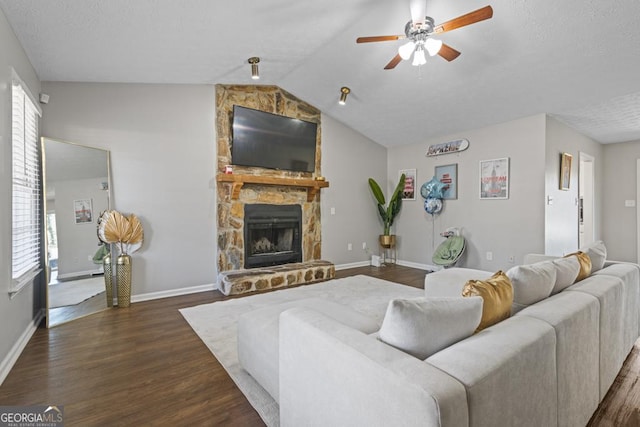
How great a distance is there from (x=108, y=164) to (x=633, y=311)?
203 inches

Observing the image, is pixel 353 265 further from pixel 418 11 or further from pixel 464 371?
pixel 464 371

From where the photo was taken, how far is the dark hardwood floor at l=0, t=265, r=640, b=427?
1.73 metres

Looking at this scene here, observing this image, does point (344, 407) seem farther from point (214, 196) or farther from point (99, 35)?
point (214, 196)

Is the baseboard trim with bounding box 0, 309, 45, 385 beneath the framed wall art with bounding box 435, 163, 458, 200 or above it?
beneath

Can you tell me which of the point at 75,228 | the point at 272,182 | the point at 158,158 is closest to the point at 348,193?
the point at 272,182

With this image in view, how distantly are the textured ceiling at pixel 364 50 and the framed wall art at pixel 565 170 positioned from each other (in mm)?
503

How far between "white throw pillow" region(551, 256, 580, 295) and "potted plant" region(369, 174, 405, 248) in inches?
156

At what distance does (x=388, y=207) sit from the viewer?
6.09 meters

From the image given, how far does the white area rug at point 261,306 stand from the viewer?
6.31 feet

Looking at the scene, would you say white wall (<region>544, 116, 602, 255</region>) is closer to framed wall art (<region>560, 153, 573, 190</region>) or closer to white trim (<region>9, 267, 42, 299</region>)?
framed wall art (<region>560, 153, 573, 190</region>)

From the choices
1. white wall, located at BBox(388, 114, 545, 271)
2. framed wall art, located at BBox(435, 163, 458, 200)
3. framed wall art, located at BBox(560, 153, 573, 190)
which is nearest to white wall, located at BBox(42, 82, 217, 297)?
white wall, located at BBox(388, 114, 545, 271)

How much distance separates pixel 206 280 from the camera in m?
4.36

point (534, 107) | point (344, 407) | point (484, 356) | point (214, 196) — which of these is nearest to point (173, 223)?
point (214, 196)

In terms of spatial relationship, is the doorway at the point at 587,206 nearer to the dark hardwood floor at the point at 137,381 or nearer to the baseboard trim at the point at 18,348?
the dark hardwood floor at the point at 137,381
